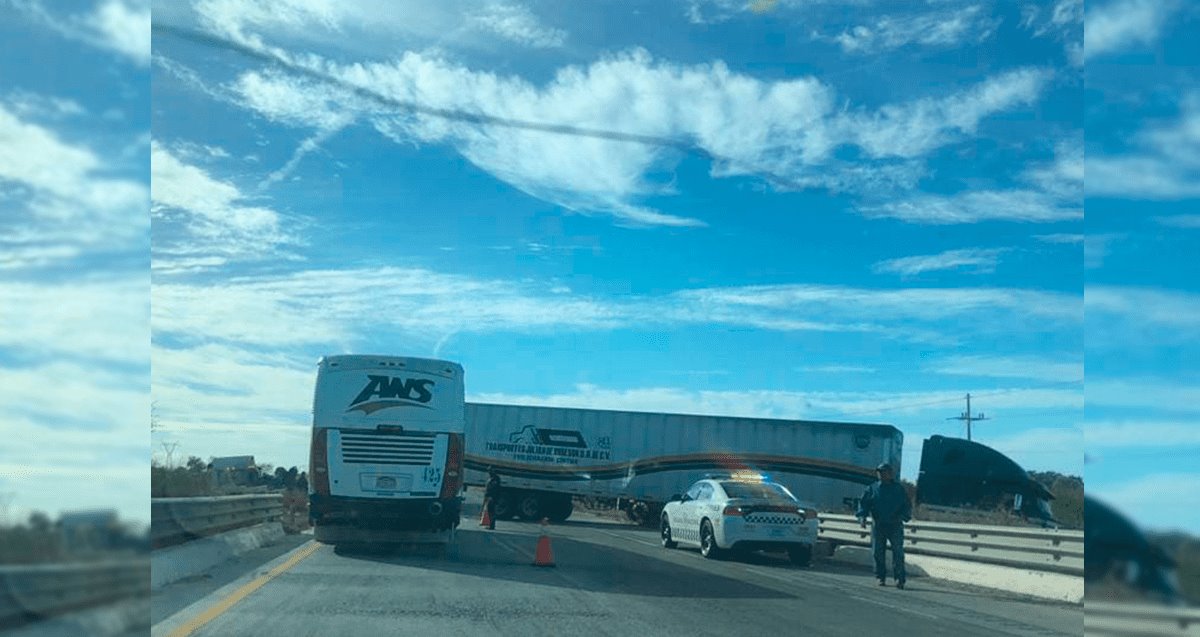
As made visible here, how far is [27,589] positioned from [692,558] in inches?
614

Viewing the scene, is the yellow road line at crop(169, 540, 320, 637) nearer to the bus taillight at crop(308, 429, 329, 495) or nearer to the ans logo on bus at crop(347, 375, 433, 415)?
the bus taillight at crop(308, 429, 329, 495)

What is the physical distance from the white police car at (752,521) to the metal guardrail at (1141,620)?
14700 millimetres

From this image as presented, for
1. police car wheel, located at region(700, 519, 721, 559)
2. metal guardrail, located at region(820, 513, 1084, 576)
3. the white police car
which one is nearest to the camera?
metal guardrail, located at region(820, 513, 1084, 576)

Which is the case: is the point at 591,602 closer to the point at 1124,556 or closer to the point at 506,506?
the point at 1124,556

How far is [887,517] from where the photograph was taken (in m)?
15.1

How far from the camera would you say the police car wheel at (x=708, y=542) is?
19.3m

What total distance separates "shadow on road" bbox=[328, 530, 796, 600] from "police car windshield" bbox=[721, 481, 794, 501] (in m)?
1.84

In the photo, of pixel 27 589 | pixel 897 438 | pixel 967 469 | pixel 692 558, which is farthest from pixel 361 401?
pixel 897 438

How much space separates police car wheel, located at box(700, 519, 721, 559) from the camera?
19.3 metres

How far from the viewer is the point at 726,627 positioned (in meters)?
10.2

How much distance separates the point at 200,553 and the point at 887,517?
887 cm

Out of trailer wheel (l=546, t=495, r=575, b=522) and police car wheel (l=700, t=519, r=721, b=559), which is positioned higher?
police car wheel (l=700, t=519, r=721, b=559)

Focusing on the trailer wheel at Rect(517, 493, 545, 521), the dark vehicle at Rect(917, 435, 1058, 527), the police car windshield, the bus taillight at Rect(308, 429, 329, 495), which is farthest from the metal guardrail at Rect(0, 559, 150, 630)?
the trailer wheel at Rect(517, 493, 545, 521)

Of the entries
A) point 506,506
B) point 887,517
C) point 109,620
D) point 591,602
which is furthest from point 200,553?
point 506,506
